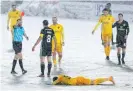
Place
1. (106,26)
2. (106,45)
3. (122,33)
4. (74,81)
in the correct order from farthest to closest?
(106,26), (106,45), (122,33), (74,81)

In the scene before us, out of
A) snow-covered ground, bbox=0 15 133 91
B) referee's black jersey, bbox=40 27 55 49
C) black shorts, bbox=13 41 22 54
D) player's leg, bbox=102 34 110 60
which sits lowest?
snow-covered ground, bbox=0 15 133 91

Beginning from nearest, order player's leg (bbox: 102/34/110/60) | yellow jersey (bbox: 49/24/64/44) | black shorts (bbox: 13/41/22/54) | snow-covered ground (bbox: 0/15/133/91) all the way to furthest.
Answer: snow-covered ground (bbox: 0/15/133/91) < black shorts (bbox: 13/41/22/54) < yellow jersey (bbox: 49/24/64/44) < player's leg (bbox: 102/34/110/60)

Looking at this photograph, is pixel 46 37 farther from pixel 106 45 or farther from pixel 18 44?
pixel 106 45

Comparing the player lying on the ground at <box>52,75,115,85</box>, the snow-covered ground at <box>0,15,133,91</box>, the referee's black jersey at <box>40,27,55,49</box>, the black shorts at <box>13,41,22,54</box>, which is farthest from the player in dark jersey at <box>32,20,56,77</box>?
the player lying on the ground at <box>52,75,115,85</box>

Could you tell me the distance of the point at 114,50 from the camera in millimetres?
21141

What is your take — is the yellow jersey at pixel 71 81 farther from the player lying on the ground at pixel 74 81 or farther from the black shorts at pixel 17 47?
the black shorts at pixel 17 47

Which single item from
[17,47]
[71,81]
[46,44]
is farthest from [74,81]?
[17,47]

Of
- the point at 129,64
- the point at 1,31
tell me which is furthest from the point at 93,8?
the point at 129,64

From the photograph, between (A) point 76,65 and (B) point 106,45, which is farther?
(B) point 106,45

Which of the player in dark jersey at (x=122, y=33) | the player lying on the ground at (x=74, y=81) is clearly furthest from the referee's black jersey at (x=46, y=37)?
the player in dark jersey at (x=122, y=33)

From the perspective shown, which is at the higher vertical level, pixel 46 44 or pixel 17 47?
pixel 46 44

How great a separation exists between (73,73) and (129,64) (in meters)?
2.58

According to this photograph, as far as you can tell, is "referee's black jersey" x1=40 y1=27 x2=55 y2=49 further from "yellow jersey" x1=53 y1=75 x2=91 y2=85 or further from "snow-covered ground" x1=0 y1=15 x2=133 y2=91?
"yellow jersey" x1=53 y1=75 x2=91 y2=85

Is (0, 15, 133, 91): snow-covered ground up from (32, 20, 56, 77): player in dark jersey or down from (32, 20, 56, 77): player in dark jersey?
down
